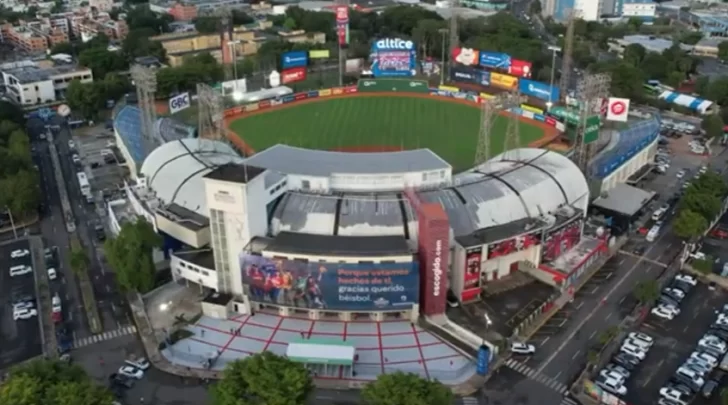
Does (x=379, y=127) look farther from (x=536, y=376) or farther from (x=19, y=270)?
(x=536, y=376)

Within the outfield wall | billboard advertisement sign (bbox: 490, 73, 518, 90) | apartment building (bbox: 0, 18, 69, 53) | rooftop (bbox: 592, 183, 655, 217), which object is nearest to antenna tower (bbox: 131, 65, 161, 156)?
the outfield wall

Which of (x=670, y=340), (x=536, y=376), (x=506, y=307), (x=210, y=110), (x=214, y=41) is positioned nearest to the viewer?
(x=536, y=376)

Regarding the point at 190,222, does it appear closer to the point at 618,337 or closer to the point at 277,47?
the point at 618,337

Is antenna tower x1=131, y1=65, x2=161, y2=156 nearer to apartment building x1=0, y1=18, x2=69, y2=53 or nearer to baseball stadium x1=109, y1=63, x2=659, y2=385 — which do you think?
baseball stadium x1=109, y1=63, x2=659, y2=385

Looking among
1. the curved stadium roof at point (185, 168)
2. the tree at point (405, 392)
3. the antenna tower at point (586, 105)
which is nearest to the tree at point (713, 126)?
the antenna tower at point (586, 105)

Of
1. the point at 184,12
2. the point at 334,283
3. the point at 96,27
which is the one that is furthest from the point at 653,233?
the point at 184,12

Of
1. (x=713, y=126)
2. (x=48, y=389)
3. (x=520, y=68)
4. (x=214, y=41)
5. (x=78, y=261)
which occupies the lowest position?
(x=78, y=261)

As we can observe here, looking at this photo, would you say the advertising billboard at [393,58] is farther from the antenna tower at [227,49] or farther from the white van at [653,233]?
the white van at [653,233]

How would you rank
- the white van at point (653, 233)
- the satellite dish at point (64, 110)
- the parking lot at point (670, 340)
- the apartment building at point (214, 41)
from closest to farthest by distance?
the parking lot at point (670, 340)
the white van at point (653, 233)
the satellite dish at point (64, 110)
the apartment building at point (214, 41)
